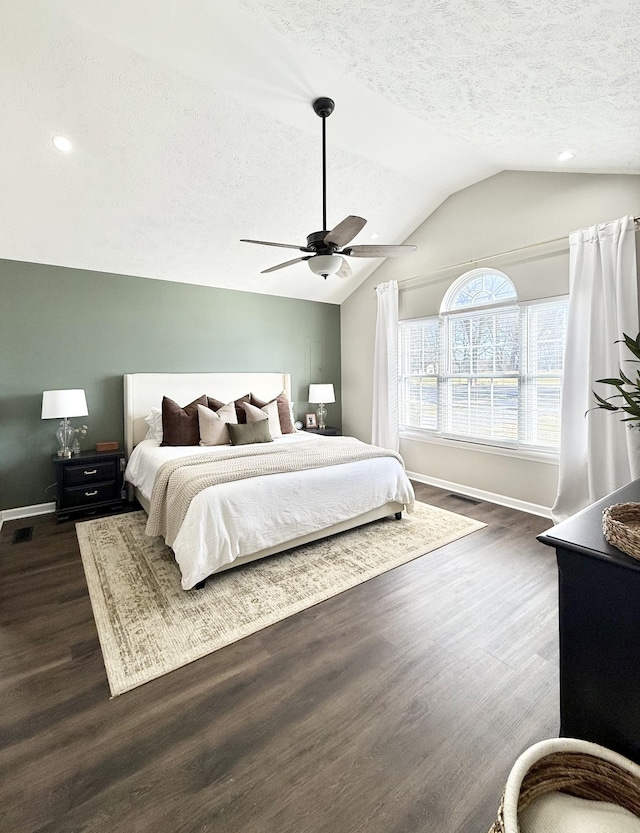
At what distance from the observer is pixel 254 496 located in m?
2.72

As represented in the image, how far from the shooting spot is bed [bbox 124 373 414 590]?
2.51 meters

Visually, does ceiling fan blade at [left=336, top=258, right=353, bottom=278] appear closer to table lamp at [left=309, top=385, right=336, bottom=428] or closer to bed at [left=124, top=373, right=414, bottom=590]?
bed at [left=124, top=373, right=414, bottom=590]

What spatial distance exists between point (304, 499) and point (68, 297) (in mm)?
3270

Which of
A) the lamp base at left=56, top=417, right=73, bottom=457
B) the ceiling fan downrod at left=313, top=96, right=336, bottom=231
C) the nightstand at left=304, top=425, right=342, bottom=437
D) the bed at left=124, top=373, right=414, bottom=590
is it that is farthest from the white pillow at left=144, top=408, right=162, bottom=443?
the ceiling fan downrod at left=313, top=96, right=336, bottom=231

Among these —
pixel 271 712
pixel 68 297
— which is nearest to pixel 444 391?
pixel 271 712

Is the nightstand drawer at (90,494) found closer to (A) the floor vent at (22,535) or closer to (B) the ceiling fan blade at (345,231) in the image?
(A) the floor vent at (22,535)

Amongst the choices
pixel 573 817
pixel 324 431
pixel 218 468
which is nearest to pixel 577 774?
pixel 573 817

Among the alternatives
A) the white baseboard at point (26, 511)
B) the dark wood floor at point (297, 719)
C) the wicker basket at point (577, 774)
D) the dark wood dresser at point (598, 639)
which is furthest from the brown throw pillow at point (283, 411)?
the wicker basket at point (577, 774)

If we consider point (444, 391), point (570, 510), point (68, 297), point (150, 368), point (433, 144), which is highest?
point (433, 144)

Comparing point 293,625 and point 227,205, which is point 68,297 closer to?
point 227,205

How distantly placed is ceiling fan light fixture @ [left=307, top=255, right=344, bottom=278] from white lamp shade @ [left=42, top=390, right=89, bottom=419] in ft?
8.59

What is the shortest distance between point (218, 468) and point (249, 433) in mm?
1207

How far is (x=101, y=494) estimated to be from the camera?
3.91 metres

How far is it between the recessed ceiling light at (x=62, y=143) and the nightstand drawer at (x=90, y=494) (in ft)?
9.40
